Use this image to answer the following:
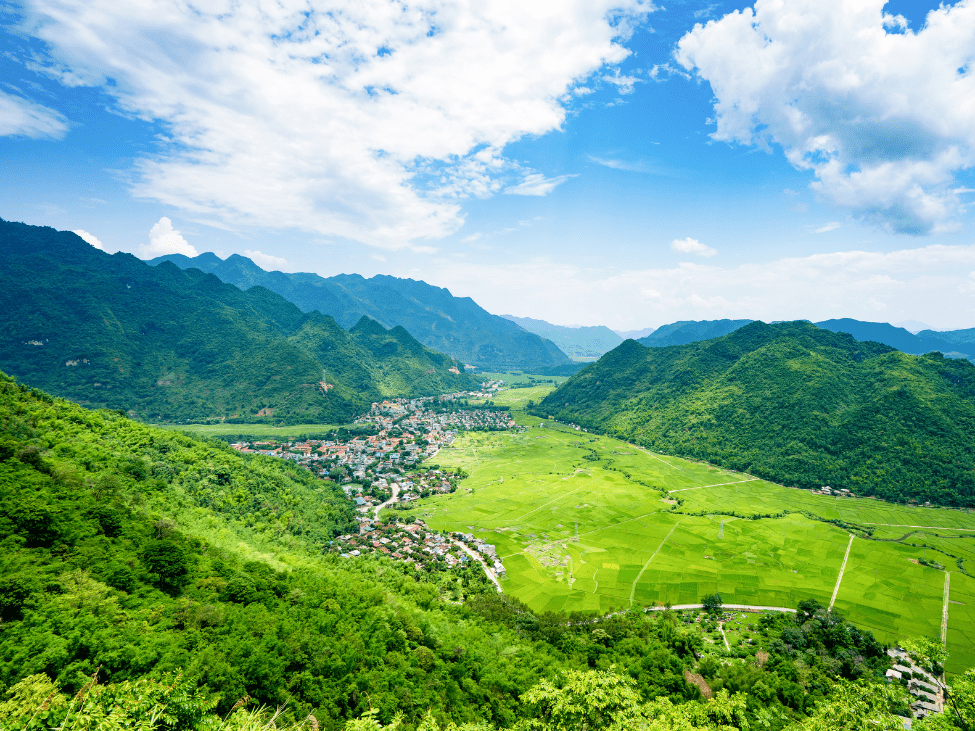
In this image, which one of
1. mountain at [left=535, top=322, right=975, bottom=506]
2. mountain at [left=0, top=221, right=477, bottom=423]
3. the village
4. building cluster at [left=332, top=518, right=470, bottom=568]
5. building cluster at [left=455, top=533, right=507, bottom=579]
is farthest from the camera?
mountain at [left=0, top=221, right=477, bottom=423]

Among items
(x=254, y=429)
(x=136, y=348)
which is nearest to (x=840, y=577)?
(x=254, y=429)

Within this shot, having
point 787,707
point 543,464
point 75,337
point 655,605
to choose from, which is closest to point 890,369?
point 543,464

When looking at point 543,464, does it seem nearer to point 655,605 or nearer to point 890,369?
point 655,605

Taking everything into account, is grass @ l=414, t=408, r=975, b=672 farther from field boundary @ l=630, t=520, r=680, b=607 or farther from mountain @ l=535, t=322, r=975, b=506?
mountain @ l=535, t=322, r=975, b=506

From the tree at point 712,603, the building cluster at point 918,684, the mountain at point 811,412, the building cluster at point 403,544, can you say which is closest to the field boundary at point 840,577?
the building cluster at point 918,684

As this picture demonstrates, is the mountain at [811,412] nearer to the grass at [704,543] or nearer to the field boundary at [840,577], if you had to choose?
the grass at [704,543]

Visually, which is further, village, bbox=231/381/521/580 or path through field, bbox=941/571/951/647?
village, bbox=231/381/521/580

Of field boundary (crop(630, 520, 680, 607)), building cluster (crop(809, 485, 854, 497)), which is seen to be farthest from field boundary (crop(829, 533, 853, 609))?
building cluster (crop(809, 485, 854, 497))

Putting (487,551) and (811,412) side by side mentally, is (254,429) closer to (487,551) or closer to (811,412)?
(487,551)
